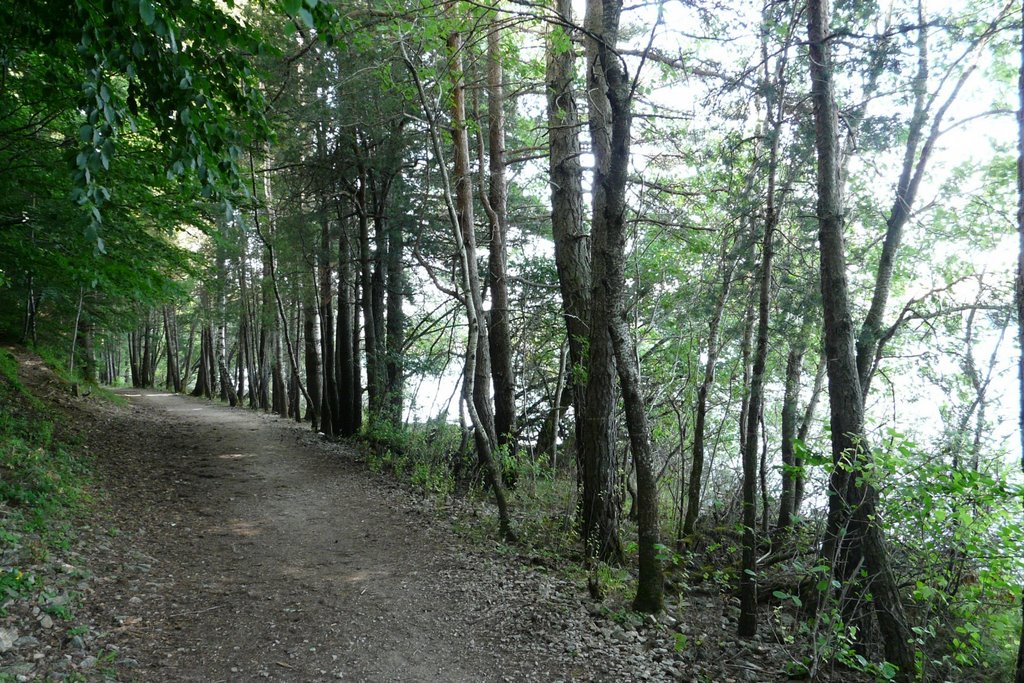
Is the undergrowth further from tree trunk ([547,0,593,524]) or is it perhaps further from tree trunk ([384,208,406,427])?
tree trunk ([547,0,593,524])

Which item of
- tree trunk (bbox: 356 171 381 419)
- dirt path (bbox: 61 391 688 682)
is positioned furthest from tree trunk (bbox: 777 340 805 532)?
tree trunk (bbox: 356 171 381 419)

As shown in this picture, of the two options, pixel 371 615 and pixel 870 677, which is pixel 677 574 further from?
pixel 371 615

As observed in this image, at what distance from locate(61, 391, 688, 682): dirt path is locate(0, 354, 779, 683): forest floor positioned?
0.02m

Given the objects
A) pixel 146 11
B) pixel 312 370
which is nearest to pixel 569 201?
pixel 146 11

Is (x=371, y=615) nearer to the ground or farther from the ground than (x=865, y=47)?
nearer to the ground

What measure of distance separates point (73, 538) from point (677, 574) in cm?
729

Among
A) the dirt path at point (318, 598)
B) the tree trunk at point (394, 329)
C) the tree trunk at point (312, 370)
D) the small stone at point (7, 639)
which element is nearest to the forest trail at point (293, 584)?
the dirt path at point (318, 598)

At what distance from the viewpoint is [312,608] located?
18.7ft

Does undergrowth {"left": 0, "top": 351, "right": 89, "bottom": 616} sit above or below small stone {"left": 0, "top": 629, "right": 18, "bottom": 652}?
above

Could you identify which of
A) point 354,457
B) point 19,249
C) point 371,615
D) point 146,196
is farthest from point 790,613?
point 19,249

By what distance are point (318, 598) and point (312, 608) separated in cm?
22

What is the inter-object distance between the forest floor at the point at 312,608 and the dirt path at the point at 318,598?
18 mm

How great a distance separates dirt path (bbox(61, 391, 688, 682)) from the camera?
15.9 feet

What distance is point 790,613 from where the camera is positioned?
8.38 metres
